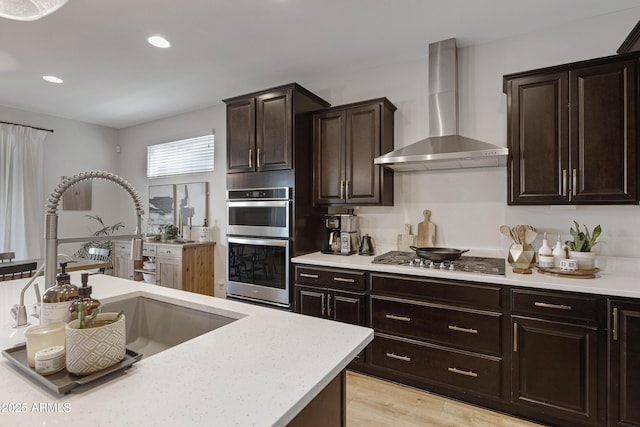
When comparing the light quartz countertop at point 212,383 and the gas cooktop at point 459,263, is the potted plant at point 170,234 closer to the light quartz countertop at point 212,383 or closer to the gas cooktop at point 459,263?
the gas cooktop at point 459,263

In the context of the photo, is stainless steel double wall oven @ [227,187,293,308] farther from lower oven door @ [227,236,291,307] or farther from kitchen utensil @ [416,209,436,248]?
kitchen utensil @ [416,209,436,248]

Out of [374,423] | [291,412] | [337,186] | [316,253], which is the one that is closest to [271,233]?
[316,253]

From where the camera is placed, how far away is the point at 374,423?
2047 millimetres

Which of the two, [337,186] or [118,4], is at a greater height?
[118,4]

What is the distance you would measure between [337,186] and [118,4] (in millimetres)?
2118

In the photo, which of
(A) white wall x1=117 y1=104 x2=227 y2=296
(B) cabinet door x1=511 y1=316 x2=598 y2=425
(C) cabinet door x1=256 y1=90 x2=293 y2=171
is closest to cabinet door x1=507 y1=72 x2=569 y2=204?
(B) cabinet door x1=511 y1=316 x2=598 y2=425

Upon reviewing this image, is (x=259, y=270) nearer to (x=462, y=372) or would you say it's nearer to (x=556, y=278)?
(x=462, y=372)

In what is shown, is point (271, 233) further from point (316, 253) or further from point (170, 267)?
point (170, 267)

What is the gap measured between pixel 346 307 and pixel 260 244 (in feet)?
3.42

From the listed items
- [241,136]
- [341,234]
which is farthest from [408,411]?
[241,136]

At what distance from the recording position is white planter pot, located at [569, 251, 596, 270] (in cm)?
212

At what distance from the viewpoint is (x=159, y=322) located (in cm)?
150

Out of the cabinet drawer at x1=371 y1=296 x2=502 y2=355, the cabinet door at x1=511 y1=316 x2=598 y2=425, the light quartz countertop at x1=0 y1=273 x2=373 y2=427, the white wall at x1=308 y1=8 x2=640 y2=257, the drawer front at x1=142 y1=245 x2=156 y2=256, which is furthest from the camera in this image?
the drawer front at x1=142 y1=245 x2=156 y2=256

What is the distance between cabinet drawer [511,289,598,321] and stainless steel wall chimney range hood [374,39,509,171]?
3.42 feet
